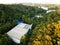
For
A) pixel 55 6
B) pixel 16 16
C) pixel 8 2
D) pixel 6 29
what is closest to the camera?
pixel 6 29

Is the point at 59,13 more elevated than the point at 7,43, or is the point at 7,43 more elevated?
the point at 59,13

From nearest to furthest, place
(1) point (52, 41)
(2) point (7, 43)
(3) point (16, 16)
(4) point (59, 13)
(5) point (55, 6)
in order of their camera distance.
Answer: (1) point (52, 41)
(2) point (7, 43)
(4) point (59, 13)
(3) point (16, 16)
(5) point (55, 6)

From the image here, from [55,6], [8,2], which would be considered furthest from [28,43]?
[55,6]

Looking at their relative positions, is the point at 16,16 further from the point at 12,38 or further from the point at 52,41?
the point at 52,41

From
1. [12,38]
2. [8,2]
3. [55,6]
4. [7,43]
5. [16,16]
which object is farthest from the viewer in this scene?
[55,6]

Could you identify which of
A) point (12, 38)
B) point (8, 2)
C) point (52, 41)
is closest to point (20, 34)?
point (12, 38)

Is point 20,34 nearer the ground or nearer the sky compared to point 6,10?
nearer the ground

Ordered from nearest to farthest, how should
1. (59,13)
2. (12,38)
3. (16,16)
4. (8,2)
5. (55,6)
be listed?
1. (12,38)
2. (59,13)
3. (16,16)
4. (8,2)
5. (55,6)

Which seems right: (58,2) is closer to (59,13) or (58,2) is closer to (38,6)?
(38,6)

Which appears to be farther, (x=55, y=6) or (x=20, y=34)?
(x=55, y=6)
